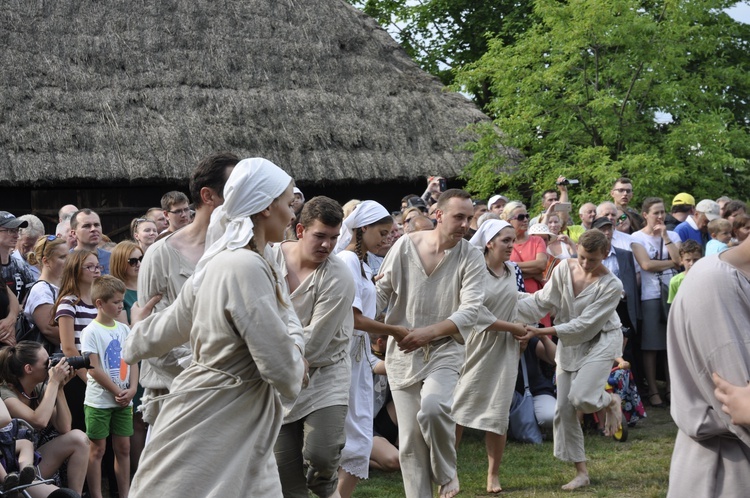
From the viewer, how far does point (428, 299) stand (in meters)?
7.22

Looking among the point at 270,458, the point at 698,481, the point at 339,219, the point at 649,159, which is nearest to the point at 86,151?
the point at 649,159

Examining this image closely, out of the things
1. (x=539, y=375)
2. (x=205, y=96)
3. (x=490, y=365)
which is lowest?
(x=539, y=375)

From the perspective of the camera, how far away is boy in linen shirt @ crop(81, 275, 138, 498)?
744 centimetres

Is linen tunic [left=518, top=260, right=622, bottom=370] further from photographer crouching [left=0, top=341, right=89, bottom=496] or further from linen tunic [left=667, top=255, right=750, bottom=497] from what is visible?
linen tunic [left=667, top=255, right=750, bottom=497]

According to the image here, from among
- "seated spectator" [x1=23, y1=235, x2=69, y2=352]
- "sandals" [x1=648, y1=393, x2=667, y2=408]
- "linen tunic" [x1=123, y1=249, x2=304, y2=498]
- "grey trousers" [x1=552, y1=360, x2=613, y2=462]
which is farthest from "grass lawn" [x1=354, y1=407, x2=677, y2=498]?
"linen tunic" [x1=123, y1=249, x2=304, y2=498]

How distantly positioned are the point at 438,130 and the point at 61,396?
12.9 meters

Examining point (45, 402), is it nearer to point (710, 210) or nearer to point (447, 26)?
point (710, 210)

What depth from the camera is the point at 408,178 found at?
58.7 feet

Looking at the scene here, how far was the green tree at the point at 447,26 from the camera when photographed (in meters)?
29.0

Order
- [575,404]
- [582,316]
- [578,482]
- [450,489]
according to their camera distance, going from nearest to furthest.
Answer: [450,489]
[578,482]
[575,404]
[582,316]

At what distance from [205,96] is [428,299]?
1138cm

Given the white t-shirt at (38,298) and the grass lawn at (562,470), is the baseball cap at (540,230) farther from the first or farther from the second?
the white t-shirt at (38,298)

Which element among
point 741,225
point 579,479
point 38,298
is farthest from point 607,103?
point 38,298

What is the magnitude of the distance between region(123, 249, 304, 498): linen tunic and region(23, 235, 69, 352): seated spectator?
13.6ft
